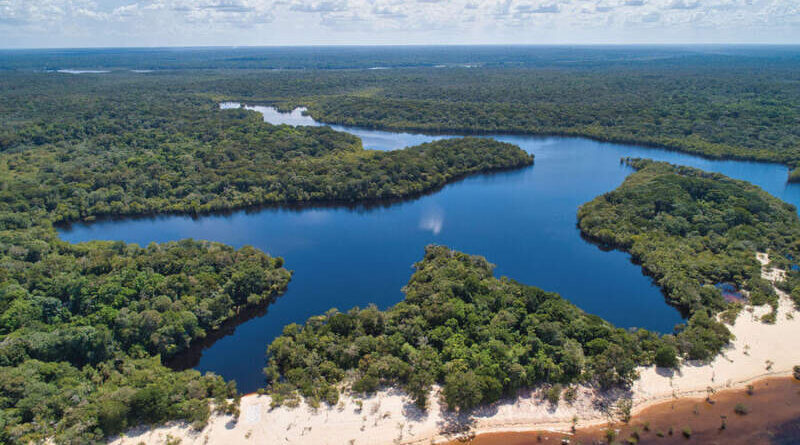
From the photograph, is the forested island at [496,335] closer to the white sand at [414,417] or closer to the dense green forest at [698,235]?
the dense green forest at [698,235]

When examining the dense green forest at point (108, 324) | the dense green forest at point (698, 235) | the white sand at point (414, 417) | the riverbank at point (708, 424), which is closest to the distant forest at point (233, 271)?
the dense green forest at point (108, 324)

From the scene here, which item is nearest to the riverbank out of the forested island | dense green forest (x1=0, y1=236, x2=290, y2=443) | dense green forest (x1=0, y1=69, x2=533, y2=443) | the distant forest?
the forested island

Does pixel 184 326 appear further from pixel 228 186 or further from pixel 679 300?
pixel 679 300

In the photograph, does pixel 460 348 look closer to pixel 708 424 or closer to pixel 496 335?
pixel 496 335

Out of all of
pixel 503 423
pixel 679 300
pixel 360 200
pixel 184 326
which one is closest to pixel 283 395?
pixel 184 326

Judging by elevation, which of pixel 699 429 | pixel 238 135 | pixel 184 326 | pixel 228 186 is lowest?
pixel 699 429
